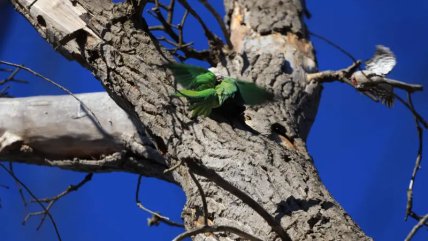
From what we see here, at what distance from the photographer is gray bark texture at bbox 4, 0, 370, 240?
159 centimetres

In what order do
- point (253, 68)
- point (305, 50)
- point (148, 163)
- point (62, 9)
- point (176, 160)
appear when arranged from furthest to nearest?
1. point (305, 50)
2. point (253, 68)
3. point (148, 163)
4. point (62, 9)
5. point (176, 160)

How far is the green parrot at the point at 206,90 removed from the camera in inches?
71.2

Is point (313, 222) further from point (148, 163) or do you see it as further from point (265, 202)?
point (148, 163)

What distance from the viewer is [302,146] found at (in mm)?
2057

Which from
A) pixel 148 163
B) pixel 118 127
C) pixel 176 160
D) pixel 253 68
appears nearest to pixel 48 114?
pixel 118 127

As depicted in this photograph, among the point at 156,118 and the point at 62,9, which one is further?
the point at 62,9

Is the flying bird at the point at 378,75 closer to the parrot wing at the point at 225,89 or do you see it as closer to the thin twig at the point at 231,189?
the parrot wing at the point at 225,89

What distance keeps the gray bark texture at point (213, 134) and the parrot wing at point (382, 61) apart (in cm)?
27

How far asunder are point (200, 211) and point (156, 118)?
0.29 metres

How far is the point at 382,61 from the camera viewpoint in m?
2.23

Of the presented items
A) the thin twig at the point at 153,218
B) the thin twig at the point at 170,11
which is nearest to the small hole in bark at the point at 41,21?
the thin twig at the point at 153,218

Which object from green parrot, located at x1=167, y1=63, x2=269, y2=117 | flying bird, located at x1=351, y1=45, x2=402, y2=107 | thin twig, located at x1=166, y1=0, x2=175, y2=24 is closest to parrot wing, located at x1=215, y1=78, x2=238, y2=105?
green parrot, located at x1=167, y1=63, x2=269, y2=117

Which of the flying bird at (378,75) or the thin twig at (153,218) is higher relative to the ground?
the flying bird at (378,75)

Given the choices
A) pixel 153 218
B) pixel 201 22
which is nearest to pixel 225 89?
pixel 153 218
